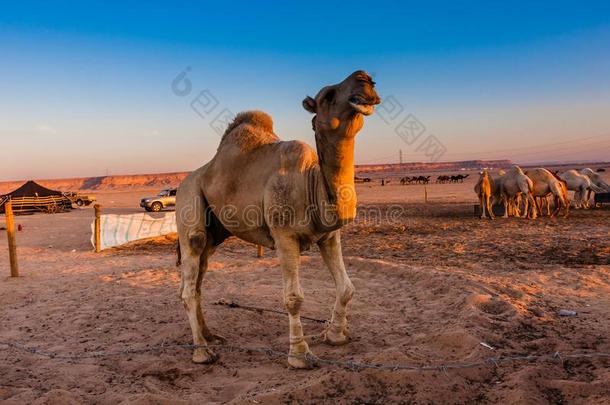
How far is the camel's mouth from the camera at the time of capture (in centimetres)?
341

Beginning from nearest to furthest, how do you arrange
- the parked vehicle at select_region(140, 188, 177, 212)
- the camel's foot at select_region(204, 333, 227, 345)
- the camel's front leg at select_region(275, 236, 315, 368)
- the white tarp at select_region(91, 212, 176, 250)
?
the camel's front leg at select_region(275, 236, 315, 368)
the camel's foot at select_region(204, 333, 227, 345)
the white tarp at select_region(91, 212, 176, 250)
the parked vehicle at select_region(140, 188, 177, 212)

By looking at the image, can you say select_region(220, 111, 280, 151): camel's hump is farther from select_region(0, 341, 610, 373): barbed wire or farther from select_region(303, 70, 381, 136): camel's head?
select_region(0, 341, 610, 373): barbed wire

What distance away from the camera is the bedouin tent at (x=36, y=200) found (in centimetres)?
3367

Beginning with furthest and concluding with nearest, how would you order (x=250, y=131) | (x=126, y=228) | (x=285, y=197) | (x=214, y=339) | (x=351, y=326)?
1. (x=126, y=228)
2. (x=351, y=326)
3. (x=214, y=339)
4. (x=250, y=131)
5. (x=285, y=197)

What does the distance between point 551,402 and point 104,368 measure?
4415 mm

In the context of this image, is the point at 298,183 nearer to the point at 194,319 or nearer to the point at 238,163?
the point at 238,163

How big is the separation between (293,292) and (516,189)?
18804 millimetres

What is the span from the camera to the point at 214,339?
5.65m

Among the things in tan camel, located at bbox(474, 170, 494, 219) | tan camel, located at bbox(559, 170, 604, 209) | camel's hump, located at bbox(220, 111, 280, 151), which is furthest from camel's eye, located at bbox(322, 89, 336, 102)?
tan camel, located at bbox(559, 170, 604, 209)

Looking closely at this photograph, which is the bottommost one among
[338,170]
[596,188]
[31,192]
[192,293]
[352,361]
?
[352,361]

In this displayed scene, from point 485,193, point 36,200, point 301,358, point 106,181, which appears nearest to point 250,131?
point 301,358

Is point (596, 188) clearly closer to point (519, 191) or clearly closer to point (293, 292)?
point (519, 191)

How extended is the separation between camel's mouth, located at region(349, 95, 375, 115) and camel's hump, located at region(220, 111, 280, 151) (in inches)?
73.2

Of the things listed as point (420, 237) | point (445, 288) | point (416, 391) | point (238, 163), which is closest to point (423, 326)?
point (445, 288)
